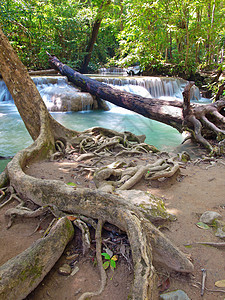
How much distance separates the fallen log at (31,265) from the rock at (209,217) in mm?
1536

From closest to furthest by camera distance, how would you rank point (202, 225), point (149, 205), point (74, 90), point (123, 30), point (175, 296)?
point (175, 296) < point (202, 225) < point (149, 205) < point (74, 90) < point (123, 30)

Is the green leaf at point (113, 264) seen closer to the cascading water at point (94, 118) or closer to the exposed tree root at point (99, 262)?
the exposed tree root at point (99, 262)

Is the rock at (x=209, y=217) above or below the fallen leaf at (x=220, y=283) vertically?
below

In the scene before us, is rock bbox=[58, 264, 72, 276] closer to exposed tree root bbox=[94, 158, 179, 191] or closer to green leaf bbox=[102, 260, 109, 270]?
green leaf bbox=[102, 260, 109, 270]

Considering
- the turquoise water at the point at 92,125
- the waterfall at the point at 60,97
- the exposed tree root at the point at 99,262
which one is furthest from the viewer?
the waterfall at the point at 60,97

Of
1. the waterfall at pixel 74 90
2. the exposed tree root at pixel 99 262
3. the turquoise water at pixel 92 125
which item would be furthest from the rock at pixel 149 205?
the waterfall at pixel 74 90

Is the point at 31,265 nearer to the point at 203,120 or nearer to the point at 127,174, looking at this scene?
the point at 127,174

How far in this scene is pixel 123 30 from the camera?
1680 cm

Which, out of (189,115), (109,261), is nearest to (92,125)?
(189,115)

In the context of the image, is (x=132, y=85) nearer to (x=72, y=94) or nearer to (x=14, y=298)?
(x=72, y=94)

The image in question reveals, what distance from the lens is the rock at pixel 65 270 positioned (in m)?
1.83

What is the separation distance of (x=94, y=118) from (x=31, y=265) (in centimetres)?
945

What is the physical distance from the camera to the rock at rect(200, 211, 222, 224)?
2500 mm

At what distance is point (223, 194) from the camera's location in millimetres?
3174
